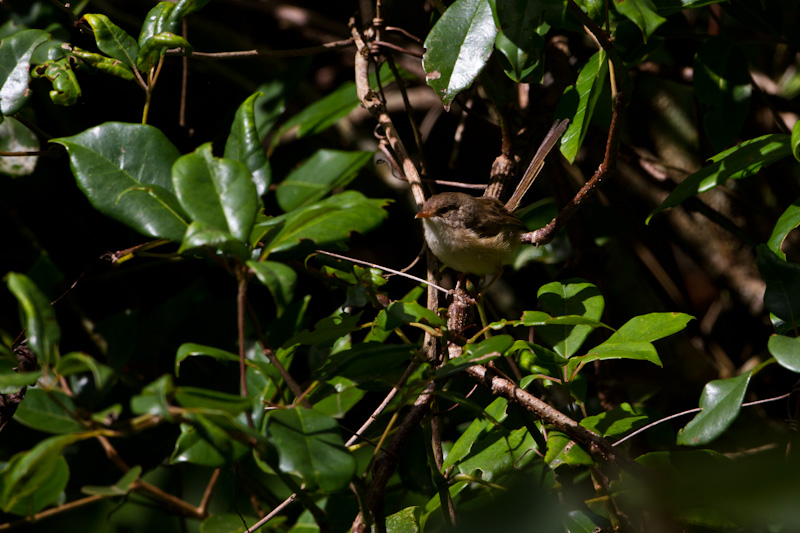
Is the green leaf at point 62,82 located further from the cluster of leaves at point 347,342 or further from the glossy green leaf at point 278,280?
the glossy green leaf at point 278,280

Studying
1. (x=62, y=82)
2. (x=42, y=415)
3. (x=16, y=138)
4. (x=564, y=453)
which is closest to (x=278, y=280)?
(x=42, y=415)

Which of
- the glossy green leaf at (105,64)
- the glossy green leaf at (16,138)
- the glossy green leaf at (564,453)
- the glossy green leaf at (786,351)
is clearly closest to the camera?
the glossy green leaf at (786,351)

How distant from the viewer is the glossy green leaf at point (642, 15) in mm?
1497

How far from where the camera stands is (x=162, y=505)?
2537 mm

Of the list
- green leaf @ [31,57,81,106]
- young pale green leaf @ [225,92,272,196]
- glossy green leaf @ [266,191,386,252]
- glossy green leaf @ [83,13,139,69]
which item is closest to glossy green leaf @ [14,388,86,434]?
glossy green leaf @ [266,191,386,252]

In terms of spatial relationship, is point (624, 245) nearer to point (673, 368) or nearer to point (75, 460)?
point (673, 368)

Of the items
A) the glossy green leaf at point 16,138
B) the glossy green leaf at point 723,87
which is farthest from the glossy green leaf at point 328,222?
the glossy green leaf at point 16,138

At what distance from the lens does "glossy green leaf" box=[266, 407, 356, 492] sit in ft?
3.88

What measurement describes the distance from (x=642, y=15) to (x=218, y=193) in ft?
3.55

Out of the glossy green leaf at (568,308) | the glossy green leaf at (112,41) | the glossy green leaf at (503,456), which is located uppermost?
the glossy green leaf at (112,41)

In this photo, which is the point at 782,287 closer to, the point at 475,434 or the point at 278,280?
the point at 475,434

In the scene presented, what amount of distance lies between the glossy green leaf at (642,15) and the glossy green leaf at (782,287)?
23.4 inches

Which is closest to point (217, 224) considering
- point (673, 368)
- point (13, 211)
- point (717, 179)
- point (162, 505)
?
point (717, 179)

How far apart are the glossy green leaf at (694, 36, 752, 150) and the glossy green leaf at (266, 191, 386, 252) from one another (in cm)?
152
